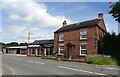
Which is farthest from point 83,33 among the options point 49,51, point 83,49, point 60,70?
point 60,70

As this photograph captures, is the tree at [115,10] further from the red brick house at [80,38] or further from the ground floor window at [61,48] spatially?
the ground floor window at [61,48]

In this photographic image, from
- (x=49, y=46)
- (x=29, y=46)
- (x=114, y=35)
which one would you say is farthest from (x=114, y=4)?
(x=29, y=46)

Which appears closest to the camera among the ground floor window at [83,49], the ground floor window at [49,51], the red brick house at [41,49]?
the ground floor window at [83,49]

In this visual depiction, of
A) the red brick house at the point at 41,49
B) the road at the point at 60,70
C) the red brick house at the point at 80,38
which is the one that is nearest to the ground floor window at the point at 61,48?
the red brick house at the point at 80,38

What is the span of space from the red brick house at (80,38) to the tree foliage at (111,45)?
2007mm

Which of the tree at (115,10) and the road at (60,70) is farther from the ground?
the tree at (115,10)

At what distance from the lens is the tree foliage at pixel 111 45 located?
121 ft

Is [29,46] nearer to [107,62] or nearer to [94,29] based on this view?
[94,29]

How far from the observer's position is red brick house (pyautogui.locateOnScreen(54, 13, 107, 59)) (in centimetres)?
4176

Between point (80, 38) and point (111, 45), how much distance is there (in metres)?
7.61

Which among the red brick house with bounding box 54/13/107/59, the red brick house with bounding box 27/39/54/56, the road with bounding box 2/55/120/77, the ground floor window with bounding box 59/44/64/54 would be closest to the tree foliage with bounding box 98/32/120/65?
the red brick house with bounding box 54/13/107/59

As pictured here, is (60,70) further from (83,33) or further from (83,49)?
(83,33)

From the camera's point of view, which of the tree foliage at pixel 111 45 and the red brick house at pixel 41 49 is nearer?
the tree foliage at pixel 111 45

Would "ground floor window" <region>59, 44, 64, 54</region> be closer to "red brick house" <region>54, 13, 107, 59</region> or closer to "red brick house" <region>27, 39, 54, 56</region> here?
"red brick house" <region>54, 13, 107, 59</region>
